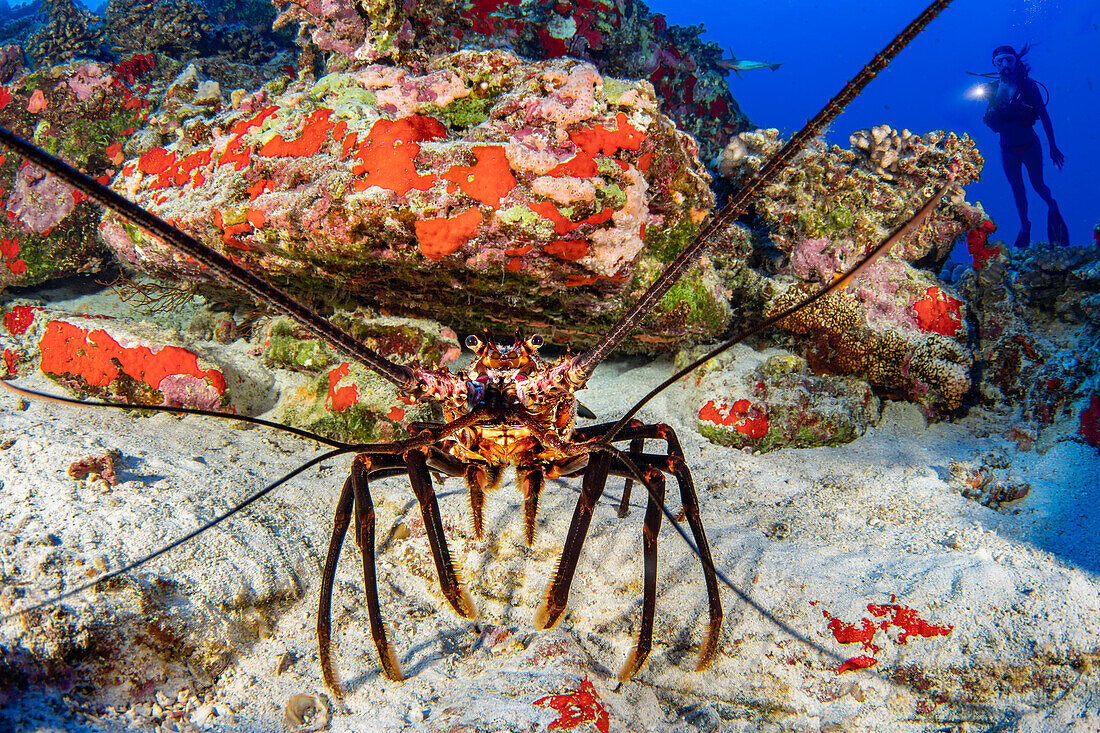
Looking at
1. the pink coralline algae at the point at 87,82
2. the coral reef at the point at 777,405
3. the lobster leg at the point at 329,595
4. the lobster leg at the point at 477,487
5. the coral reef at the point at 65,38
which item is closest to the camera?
the lobster leg at the point at 329,595

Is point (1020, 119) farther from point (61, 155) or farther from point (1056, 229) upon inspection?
point (61, 155)

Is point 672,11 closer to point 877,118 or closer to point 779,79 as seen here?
point 779,79

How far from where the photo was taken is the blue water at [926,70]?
48.2 metres

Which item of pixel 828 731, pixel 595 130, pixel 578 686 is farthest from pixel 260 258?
pixel 828 731

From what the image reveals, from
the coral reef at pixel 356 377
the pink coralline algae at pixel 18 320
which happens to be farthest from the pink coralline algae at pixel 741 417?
the pink coralline algae at pixel 18 320

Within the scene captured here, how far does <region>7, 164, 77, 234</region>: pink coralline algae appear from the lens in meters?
5.70

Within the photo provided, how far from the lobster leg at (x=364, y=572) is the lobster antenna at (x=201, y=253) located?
662 millimetres

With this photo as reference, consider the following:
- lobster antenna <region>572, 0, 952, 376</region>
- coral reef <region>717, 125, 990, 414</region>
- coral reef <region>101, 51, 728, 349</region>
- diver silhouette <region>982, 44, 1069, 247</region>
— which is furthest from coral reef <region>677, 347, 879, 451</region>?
diver silhouette <region>982, 44, 1069, 247</region>

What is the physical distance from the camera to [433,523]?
7.60 feet

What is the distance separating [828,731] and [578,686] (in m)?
1.09

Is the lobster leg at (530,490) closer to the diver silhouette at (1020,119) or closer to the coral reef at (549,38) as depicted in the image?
the coral reef at (549,38)

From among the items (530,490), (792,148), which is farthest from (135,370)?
(792,148)

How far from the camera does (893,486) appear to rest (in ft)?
11.8

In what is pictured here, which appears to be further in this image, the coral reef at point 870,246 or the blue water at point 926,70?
the blue water at point 926,70
